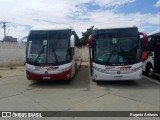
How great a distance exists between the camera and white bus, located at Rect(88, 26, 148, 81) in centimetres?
1030

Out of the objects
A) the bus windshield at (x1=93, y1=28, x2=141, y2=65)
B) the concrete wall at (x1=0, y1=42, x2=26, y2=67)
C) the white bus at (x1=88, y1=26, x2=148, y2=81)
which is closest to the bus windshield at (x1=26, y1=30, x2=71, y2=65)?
the white bus at (x1=88, y1=26, x2=148, y2=81)

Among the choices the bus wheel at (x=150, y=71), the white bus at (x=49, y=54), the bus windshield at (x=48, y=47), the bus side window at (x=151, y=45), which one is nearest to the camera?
the white bus at (x=49, y=54)

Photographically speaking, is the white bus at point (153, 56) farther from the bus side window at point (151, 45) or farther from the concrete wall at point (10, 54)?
the concrete wall at point (10, 54)

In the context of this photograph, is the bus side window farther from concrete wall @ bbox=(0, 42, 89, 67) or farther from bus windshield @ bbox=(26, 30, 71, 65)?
concrete wall @ bbox=(0, 42, 89, 67)

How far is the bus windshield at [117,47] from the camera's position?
34.2 feet

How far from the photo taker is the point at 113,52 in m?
10.6

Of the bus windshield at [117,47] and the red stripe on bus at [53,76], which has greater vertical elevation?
the bus windshield at [117,47]

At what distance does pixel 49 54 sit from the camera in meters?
10.8

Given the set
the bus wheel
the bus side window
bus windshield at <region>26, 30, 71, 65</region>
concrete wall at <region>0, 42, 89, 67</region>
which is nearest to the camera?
bus windshield at <region>26, 30, 71, 65</region>

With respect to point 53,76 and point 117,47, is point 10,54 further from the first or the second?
point 117,47

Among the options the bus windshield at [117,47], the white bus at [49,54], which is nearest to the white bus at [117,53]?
the bus windshield at [117,47]

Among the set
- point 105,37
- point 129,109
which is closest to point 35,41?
point 105,37

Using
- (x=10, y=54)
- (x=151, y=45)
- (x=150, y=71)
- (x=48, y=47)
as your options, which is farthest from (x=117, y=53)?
(x=10, y=54)

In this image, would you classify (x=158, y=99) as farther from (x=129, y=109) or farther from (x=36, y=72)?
(x=36, y=72)
